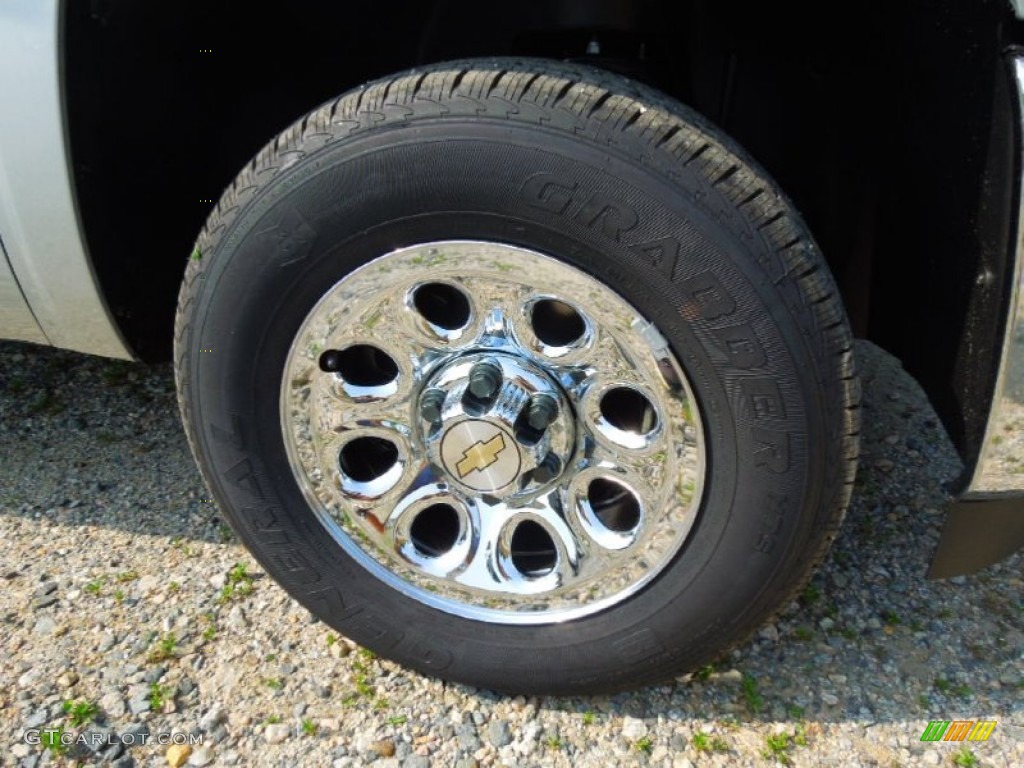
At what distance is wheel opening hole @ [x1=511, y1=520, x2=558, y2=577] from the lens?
6.40ft

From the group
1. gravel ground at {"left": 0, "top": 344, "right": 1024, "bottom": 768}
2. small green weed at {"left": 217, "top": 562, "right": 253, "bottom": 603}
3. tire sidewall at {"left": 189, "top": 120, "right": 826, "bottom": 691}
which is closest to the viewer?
tire sidewall at {"left": 189, "top": 120, "right": 826, "bottom": 691}

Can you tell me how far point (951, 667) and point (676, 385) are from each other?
1.01 meters

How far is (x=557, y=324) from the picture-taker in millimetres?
1832

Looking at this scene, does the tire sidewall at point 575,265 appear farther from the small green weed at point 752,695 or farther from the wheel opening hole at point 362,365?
the small green weed at point 752,695

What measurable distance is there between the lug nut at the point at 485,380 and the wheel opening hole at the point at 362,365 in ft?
0.59

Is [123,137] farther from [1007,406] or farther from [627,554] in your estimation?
[1007,406]

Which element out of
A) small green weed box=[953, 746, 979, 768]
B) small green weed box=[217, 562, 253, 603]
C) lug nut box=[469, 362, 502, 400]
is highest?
lug nut box=[469, 362, 502, 400]

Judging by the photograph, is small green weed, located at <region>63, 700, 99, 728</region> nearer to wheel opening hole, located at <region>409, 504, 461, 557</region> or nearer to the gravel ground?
the gravel ground

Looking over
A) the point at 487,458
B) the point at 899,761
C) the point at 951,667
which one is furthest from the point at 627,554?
the point at 951,667

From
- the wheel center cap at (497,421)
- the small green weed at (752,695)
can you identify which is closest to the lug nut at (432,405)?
the wheel center cap at (497,421)

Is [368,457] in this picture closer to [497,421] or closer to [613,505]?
[497,421]

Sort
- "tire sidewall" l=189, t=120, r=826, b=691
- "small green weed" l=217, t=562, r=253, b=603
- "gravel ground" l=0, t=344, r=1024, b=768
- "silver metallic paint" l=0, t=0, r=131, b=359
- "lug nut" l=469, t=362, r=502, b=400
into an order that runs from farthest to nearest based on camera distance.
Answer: "small green weed" l=217, t=562, r=253, b=603 → "gravel ground" l=0, t=344, r=1024, b=768 → "lug nut" l=469, t=362, r=502, b=400 → "silver metallic paint" l=0, t=0, r=131, b=359 → "tire sidewall" l=189, t=120, r=826, b=691

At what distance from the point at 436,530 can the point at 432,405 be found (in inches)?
13.9

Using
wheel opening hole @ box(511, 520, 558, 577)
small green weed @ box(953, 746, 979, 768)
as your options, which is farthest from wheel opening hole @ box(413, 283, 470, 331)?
small green weed @ box(953, 746, 979, 768)
